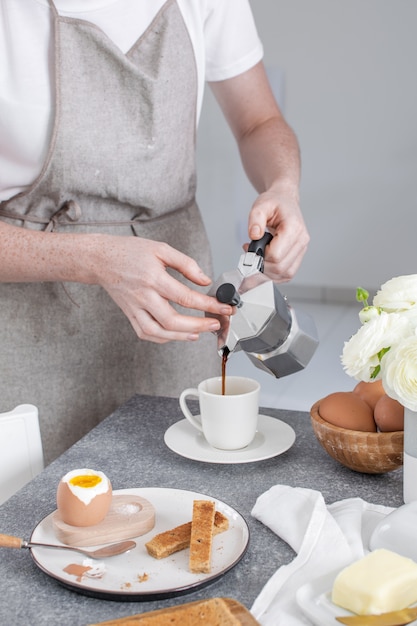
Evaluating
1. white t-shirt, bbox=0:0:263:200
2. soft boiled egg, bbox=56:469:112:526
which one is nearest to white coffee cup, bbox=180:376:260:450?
soft boiled egg, bbox=56:469:112:526

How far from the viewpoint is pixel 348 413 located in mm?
1083

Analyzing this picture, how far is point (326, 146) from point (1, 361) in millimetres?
2367

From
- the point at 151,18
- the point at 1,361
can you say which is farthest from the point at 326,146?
the point at 1,361

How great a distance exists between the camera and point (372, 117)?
342cm

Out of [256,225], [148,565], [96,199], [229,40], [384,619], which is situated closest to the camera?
[384,619]

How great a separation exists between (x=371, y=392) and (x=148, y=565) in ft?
1.39

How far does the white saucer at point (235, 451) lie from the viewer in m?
1.13

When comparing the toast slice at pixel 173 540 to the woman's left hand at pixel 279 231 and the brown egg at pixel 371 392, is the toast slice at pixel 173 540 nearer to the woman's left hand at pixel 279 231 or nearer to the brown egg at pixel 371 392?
the brown egg at pixel 371 392

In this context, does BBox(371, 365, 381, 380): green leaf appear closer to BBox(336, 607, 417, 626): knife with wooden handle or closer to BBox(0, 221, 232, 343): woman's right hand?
BBox(0, 221, 232, 343): woman's right hand

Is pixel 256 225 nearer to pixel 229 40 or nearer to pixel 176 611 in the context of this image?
pixel 229 40

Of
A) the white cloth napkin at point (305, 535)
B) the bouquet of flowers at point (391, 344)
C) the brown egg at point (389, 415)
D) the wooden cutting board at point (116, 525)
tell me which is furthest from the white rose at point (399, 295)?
the wooden cutting board at point (116, 525)

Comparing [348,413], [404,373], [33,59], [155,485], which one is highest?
[33,59]

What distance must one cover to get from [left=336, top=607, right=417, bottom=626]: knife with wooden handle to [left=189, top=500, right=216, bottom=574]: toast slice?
0.54 ft

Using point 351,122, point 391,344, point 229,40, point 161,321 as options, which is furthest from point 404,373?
point 351,122
